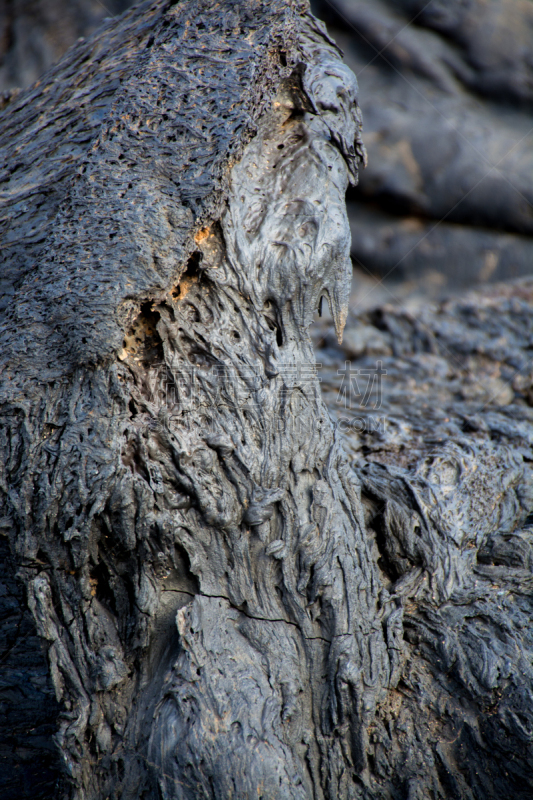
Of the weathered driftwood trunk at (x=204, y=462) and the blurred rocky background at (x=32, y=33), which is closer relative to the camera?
the weathered driftwood trunk at (x=204, y=462)

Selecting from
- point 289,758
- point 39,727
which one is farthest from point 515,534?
point 39,727

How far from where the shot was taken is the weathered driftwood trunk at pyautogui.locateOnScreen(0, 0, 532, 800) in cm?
128

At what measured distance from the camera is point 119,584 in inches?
55.2

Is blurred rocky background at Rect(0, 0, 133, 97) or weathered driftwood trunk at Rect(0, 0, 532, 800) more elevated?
blurred rocky background at Rect(0, 0, 133, 97)

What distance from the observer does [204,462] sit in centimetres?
139

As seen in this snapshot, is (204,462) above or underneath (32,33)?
underneath

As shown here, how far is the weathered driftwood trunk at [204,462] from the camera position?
50.6 inches

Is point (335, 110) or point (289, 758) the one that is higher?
point (335, 110)

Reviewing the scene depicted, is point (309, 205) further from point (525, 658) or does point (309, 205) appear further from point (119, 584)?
point (525, 658)

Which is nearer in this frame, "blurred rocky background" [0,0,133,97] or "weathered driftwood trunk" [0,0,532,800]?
"weathered driftwood trunk" [0,0,532,800]

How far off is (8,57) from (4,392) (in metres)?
3.83

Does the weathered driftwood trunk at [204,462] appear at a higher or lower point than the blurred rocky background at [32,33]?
lower

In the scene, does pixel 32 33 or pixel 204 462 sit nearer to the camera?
pixel 204 462

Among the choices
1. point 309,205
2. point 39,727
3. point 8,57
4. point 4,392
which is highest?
point 8,57
